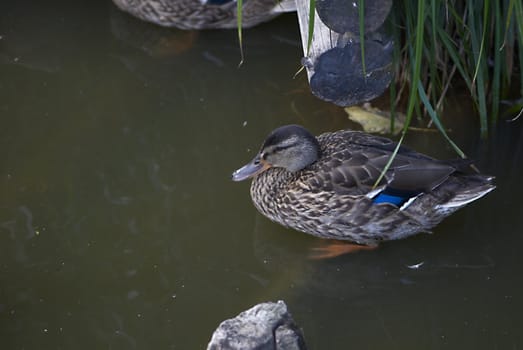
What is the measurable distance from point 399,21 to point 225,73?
1.32 metres

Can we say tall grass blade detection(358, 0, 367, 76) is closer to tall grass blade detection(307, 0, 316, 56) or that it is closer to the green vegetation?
tall grass blade detection(307, 0, 316, 56)

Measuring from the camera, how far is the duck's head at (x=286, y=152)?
449 centimetres

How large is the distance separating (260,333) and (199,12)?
3.55m

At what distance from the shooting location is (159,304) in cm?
418

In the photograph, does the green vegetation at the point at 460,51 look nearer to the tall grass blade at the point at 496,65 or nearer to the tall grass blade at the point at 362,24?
the tall grass blade at the point at 496,65

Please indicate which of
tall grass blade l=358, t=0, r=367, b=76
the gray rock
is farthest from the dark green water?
tall grass blade l=358, t=0, r=367, b=76

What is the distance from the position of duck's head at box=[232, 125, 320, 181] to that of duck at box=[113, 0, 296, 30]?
5.60 ft

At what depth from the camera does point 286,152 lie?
14.8ft

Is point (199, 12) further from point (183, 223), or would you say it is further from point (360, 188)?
point (360, 188)

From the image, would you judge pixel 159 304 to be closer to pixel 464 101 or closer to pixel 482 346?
pixel 482 346

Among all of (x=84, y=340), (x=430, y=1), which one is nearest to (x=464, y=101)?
(x=430, y=1)

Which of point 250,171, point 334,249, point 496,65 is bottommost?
point 334,249

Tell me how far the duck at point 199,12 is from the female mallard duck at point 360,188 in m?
1.73

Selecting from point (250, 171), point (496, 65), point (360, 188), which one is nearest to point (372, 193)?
point (360, 188)
